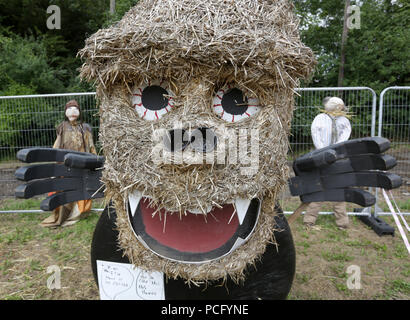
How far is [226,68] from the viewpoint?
1325 millimetres

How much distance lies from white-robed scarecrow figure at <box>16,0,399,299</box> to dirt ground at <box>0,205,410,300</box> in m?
1.24

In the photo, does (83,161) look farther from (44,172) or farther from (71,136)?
(71,136)

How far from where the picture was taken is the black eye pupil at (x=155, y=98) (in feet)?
4.80

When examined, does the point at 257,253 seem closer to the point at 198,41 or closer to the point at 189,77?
the point at 189,77

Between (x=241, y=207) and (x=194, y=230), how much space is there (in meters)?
0.29

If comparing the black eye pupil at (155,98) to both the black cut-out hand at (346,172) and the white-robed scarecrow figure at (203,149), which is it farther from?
the black cut-out hand at (346,172)

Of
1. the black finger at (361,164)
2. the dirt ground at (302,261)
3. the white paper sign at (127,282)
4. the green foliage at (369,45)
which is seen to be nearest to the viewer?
the black finger at (361,164)

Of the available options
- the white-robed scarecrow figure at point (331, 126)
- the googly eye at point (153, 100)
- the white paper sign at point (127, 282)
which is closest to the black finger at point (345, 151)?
the googly eye at point (153, 100)

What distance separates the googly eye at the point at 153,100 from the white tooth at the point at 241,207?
600 millimetres

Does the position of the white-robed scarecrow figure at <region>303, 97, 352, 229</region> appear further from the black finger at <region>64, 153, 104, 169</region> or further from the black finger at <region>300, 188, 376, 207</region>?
the black finger at <region>64, 153, 104, 169</region>

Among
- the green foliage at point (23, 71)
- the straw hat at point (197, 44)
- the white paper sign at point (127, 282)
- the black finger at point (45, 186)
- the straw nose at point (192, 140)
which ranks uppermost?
the green foliage at point (23, 71)
